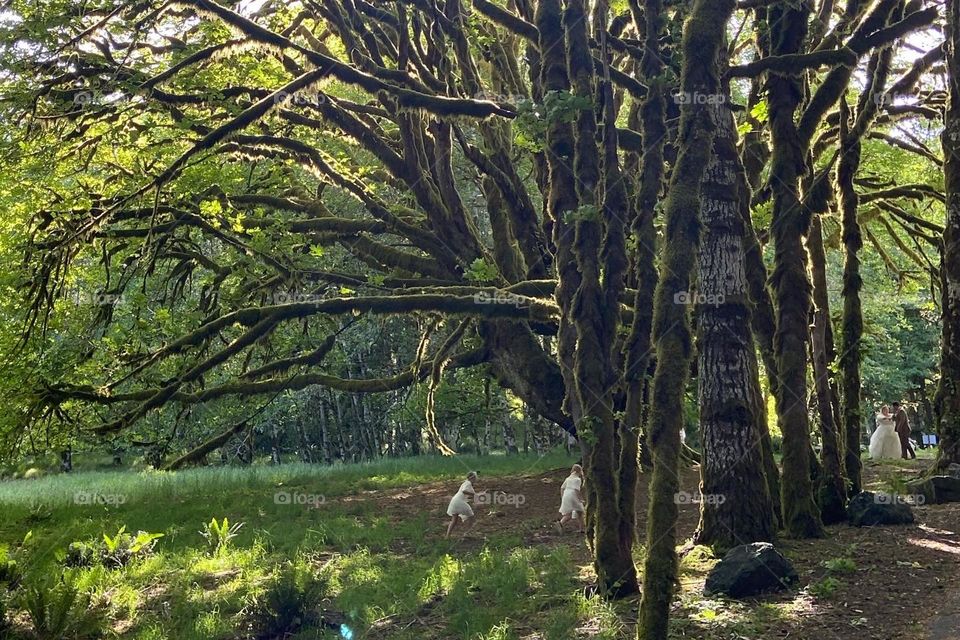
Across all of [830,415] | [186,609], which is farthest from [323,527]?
[830,415]

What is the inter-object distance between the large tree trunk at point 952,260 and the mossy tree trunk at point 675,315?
257 inches

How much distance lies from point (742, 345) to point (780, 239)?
202 cm

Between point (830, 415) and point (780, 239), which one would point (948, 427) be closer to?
point (830, 415)

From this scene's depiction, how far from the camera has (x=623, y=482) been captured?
703 centimetres

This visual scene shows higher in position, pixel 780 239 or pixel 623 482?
pixel 780 239

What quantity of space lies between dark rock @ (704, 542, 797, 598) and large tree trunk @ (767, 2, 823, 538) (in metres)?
2.19

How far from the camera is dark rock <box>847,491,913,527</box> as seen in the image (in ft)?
29.8

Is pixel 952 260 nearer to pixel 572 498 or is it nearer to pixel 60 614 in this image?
pixel 572 498

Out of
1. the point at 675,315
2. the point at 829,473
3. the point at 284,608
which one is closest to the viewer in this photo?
the point at 675,315
